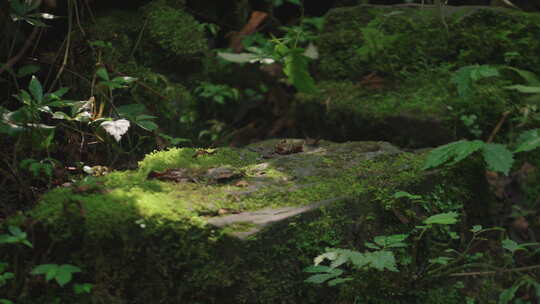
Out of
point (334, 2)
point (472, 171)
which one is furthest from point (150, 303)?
point (334, 2)

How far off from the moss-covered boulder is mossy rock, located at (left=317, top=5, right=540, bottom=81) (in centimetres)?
168

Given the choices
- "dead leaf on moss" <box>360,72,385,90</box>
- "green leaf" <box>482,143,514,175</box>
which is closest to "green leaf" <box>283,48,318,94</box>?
"dead leaf on moss" <box>360,72,385,90</box>

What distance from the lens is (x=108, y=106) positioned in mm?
3557

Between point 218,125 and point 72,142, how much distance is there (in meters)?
1.77

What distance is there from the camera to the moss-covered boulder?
6.98 feet

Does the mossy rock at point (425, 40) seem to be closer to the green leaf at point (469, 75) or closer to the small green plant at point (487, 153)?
the green leaf at point (469, 75)

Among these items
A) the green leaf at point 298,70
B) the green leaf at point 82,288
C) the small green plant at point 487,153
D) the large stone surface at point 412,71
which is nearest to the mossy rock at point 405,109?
the large stone surface at point 412,71

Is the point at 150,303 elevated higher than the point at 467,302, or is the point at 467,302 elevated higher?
the point at 150,303

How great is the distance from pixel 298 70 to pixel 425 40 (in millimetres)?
1258

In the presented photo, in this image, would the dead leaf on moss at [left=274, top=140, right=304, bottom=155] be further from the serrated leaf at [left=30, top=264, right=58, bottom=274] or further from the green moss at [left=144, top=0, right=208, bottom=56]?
the serrated leaf at [left=30, top=264, right=58, bottom=274]

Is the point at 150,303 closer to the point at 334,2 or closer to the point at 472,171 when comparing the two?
the point at 472,171

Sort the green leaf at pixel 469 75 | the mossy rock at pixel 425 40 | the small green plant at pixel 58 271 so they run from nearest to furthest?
the small green plant at pixel 58 271, the green leaf at pixel 469 75, the mossy rock at pixel 425 40

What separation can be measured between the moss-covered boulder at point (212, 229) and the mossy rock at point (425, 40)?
168 centimetres

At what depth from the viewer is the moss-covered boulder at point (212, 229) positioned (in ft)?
6.98
